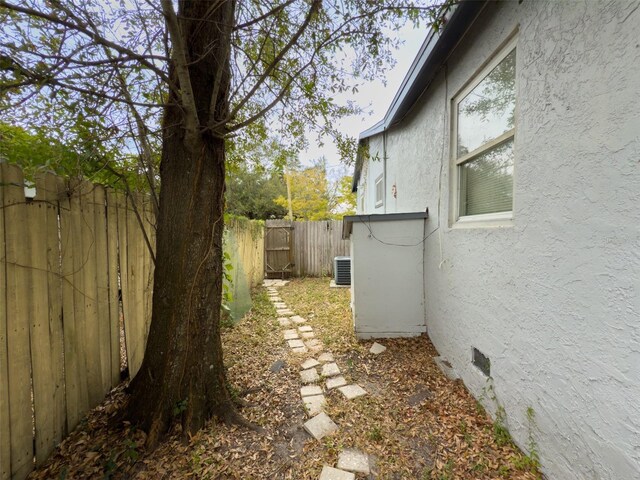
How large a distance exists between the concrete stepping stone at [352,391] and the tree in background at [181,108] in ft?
3.42

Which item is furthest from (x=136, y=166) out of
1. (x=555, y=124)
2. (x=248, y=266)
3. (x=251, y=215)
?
(x=251, y=215)

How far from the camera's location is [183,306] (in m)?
2.12

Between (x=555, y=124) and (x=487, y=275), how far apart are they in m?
1.22

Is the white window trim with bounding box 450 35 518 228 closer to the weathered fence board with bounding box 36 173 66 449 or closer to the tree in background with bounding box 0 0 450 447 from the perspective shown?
the tree in background with bounding box 0 0 450 447

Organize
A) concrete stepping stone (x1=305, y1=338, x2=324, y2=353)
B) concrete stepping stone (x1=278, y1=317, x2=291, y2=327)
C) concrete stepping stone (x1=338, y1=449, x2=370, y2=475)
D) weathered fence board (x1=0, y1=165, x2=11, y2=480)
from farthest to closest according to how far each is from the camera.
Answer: concrete stepping stone (x1=278, y1=317, x2=291, y2=327)
concrete stepping stone (x1=305, y1=338, x2=324, y2=353)
concrete stepping stone (x1=338, y1=449, x2=370, y2=475)
weathered fence board (x1=0, y1=165, x2=11, y2=480)

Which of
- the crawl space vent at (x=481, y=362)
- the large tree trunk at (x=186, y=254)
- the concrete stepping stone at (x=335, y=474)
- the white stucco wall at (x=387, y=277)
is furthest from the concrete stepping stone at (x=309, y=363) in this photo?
the crawl space vent at (x=481, y=362)

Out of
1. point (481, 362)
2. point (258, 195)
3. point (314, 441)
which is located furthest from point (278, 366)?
point (258, 195)

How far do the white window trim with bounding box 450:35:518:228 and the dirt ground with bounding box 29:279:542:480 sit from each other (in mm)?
1624

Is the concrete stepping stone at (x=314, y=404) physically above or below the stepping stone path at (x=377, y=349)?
below

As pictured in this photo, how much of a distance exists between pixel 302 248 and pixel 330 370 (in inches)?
256

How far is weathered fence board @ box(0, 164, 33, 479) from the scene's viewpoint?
1.53 meters

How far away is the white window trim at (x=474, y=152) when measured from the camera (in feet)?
7.16

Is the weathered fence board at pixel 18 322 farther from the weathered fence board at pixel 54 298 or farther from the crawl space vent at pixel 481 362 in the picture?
the crawl space vent at pixel 481 362

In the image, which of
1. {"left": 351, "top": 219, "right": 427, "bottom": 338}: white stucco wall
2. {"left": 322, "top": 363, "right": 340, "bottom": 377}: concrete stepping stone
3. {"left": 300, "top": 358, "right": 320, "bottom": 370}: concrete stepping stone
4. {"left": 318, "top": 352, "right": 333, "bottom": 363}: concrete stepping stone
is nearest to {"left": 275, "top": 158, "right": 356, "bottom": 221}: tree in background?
{"left": 351, "top": 219, "right": 427, "bottom": 338}: white stucco wall
